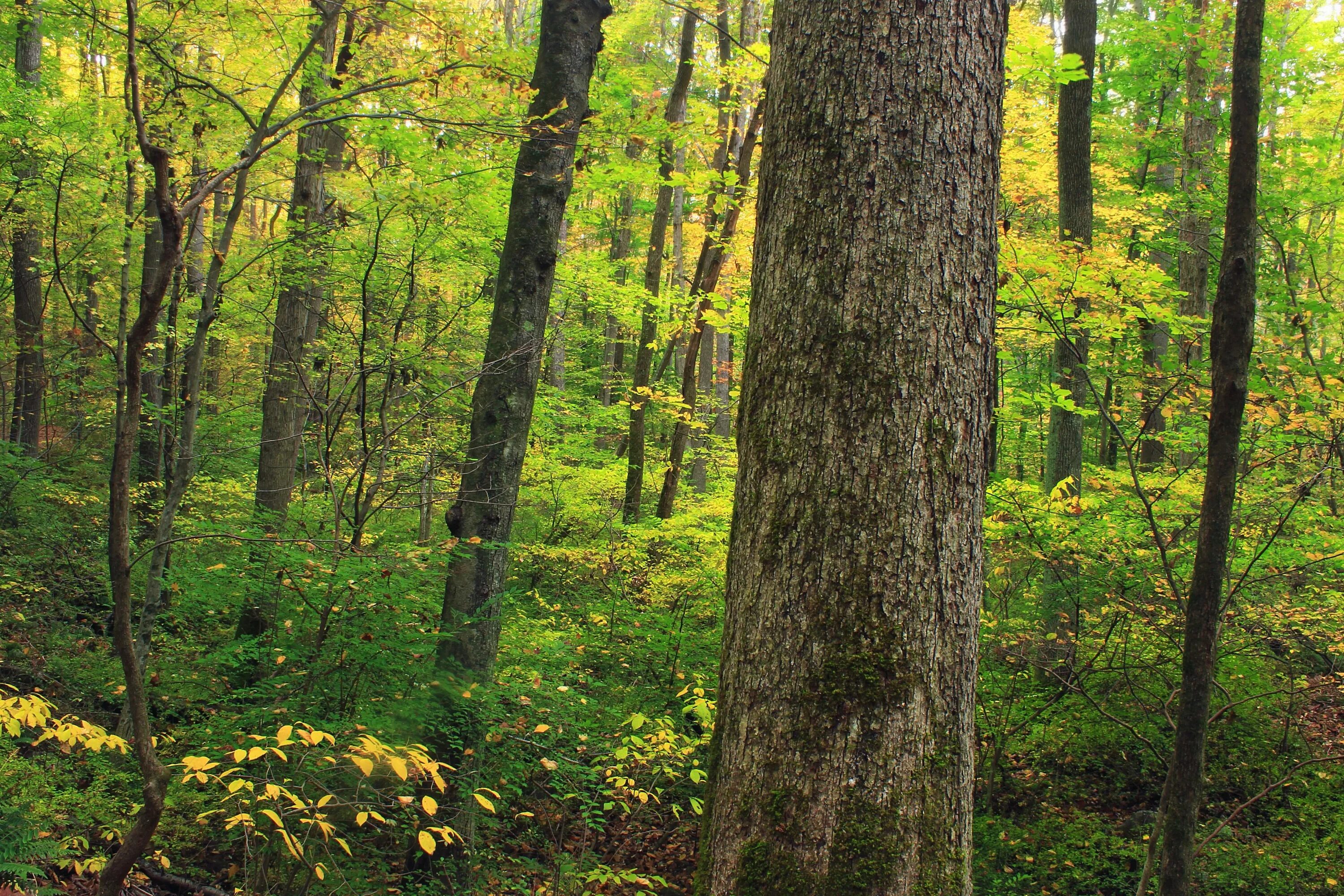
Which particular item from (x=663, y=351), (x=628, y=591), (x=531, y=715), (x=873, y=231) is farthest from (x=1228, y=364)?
(x=663, y=351)

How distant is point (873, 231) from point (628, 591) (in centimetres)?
706

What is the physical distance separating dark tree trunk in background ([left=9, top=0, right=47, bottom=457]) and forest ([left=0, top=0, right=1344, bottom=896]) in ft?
0.30

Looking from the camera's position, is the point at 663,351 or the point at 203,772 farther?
the point at 663,351

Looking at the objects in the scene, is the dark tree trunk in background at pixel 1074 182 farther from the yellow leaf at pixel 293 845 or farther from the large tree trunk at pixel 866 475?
the yellow leaf at pixel 293 845

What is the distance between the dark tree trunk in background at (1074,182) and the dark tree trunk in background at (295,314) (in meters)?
7.43

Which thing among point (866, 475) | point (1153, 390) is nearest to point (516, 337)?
point (866, 475)

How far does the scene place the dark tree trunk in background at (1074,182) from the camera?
7.56 metres

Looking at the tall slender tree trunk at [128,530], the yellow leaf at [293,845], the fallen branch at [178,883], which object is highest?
the tall slender tree trunk at [128,530]

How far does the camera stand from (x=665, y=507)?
9969mm

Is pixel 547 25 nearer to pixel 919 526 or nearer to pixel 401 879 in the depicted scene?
pixel 919 526

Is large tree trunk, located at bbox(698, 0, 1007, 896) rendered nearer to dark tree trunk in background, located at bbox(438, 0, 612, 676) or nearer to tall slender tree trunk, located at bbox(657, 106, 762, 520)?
dark tree trunk in background, located at bbox(438, 0, 612, 676)

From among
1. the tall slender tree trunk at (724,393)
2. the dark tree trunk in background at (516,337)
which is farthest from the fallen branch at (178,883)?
the tall slender tree trunk at (724,393)

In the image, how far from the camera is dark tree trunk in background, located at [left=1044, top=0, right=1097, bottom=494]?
7562 millimetres

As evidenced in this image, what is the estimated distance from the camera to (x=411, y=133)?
648cm
